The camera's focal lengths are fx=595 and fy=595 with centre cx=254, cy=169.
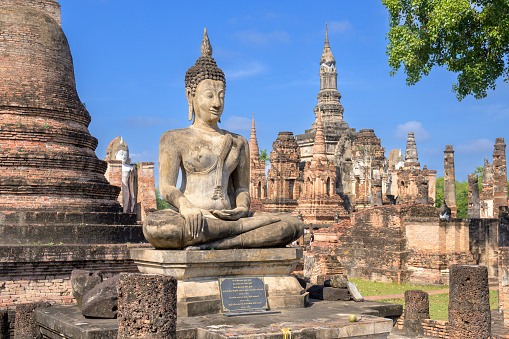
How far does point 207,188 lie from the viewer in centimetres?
708

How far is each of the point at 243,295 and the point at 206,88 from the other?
8.30 feet

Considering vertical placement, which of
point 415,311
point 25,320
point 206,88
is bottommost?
point 415,311

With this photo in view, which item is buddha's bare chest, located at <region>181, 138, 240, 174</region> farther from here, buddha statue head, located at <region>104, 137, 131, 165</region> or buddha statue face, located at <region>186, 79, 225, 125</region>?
buddha statue head, located at <region>104, 137, 131, 165</region>

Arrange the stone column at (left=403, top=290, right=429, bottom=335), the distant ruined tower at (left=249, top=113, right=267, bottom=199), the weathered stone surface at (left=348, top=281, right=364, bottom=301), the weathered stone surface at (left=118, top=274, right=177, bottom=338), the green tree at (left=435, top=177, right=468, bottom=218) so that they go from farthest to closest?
the green tree at (left=435, top=177, right=468, bottom=218) < the distant ruined tower at (left=249, top=113, right=267, bottom=199) < the stone column at (left=403, top=290, right=429, bottom=335) < the weathered stone surface at (left=348, top=281, right=364, bottom=301) < the weathered stone surface at (left=118, top=274, right=177, bottom=338)

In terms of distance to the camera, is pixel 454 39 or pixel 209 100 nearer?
pixel 209 100

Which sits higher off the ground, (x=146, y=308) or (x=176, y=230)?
(x=176, y=230)

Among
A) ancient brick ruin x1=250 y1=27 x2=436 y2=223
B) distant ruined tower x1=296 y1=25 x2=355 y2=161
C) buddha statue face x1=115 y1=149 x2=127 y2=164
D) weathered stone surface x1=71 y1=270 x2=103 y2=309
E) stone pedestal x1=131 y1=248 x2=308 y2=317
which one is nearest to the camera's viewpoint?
stone pedestal x1=131 y1=248 x2=308 y2=317

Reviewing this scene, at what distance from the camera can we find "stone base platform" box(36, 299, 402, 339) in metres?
5.40

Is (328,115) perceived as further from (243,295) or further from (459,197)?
(243,295)

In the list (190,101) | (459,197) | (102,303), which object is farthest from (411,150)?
(102,303)

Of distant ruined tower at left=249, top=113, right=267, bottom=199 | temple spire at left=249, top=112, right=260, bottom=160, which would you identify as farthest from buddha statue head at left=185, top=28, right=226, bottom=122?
temple spire at left=249, top=112, right=260, bottom=160

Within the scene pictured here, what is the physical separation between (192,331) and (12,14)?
29.0 ft

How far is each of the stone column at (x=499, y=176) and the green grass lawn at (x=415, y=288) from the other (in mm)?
8400

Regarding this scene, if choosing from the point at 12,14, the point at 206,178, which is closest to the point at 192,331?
the point at 206,178
